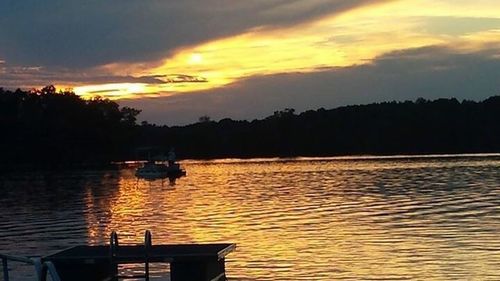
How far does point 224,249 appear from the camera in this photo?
2200 centimetres

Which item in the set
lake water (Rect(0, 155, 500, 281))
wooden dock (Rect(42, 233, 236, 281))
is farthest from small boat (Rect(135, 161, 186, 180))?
wooden dock (Rect(42, 233, 236, 281))

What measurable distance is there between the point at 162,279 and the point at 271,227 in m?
16.9

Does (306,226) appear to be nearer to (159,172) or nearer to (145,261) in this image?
(145,261)

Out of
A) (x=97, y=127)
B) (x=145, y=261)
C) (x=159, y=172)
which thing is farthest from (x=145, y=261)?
(x=97, y=127)

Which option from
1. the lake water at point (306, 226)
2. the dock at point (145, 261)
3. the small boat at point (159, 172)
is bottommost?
the lake water at point (306, 226)

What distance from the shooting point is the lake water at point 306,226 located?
2838 cm

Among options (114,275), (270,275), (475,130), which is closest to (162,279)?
(270,275)

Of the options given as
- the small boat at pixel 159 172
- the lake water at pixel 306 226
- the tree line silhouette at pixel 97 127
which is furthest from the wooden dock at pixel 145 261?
the tree line silhouette at pixel 97 127

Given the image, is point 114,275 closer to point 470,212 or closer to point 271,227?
point 271,227

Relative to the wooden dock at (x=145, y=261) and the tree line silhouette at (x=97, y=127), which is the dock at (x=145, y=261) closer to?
the wooden dock at (x=145, y=261)

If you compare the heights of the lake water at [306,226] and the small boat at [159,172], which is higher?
the small boat at [159,172]

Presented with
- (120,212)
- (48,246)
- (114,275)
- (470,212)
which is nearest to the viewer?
(114,275)

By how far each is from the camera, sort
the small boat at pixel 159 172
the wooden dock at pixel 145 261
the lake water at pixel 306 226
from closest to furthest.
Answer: the wooden dock at pixel 145 261 → the lake water at pixel 306 226 → the small boat at pixel 159 172

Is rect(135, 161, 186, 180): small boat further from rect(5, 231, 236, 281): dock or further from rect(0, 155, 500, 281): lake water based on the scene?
rect(5, 231, 236, 281): dock
